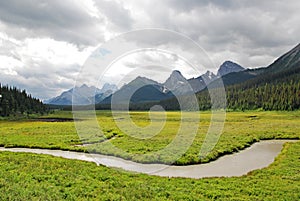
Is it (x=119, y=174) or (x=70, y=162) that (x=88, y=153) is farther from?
(x=119, y=174)

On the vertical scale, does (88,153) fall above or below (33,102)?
below

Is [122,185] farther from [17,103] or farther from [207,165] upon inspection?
[17,103]

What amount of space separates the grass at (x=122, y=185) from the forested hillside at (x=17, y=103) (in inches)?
3613

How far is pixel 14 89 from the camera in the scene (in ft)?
403

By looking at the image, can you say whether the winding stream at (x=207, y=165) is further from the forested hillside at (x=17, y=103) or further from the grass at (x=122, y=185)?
the forested hillside at (x=17, y=103)

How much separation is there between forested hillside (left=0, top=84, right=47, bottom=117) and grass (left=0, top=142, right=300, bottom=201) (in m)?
91.8

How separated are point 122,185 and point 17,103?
109283 millimetres

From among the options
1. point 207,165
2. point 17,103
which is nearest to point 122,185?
point 207,165

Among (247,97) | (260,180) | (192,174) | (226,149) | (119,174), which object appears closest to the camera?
(260,180)

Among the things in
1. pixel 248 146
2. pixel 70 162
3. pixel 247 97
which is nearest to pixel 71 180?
pixel 70 162

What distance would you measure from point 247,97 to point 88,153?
133143mm

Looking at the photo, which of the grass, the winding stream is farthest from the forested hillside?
the grass

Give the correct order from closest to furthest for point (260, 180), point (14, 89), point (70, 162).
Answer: point (260, 180) → point (70, 162) → point (14, 89)

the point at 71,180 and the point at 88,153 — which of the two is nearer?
the point at 71,180
